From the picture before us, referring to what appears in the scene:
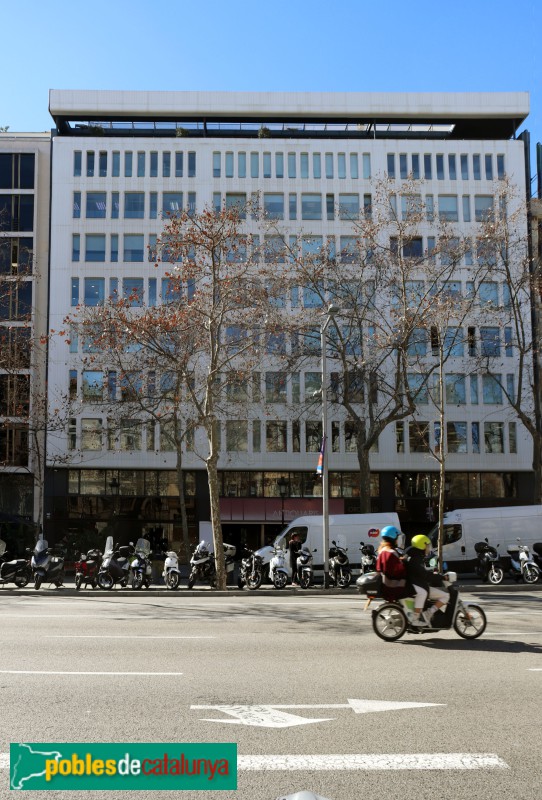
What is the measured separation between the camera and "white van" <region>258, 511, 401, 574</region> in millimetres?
26688

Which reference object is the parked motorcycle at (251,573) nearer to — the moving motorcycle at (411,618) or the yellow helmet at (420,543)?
the moving motorcycle at (411,618)

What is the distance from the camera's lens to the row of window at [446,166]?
4919cm

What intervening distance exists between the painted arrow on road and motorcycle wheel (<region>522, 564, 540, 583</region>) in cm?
1879

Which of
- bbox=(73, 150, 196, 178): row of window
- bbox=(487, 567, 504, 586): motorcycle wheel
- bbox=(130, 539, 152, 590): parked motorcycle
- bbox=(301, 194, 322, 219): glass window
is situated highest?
bbox=(73, 150, 196, 178): row of window

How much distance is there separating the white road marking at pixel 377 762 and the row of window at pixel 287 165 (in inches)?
1839

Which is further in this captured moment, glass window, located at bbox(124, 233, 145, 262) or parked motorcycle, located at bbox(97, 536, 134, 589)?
glass window, located at bbox(124, 233, 145, 262)

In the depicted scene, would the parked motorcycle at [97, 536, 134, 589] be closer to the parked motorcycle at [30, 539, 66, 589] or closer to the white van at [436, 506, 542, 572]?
the parked motorcycle at [30, 539, 66, 589]

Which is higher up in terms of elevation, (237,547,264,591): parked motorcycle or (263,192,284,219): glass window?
(263,192,284,219): glass window

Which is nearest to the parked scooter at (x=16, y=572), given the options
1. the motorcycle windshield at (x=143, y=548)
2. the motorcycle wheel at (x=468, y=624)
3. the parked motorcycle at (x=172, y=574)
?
the motorcycle windshield at (x=143, y=548)

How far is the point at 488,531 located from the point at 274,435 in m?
19.6

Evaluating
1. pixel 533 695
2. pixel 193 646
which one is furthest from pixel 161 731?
pixel 193 646

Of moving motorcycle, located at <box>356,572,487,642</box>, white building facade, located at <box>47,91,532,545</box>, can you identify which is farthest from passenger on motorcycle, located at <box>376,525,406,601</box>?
white building facade, located at <box>47,91,532,545</box>

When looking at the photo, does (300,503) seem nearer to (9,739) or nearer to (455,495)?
(455,495)

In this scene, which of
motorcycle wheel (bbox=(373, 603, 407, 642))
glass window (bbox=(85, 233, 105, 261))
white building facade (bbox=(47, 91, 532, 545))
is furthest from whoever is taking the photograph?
glass window (bbox=(85, 233, 105, 261))
